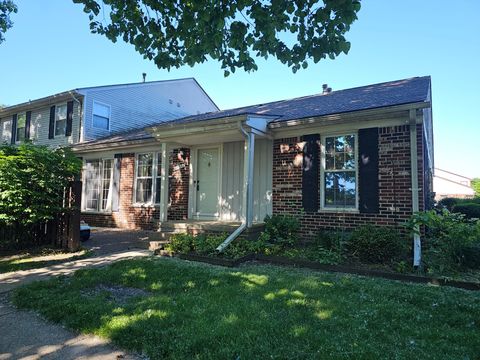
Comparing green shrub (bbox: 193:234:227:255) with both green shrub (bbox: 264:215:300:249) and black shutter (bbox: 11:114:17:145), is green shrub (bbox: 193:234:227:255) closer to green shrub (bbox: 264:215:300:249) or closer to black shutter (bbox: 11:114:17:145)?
green shrub (bbox: 264:215:300:249)

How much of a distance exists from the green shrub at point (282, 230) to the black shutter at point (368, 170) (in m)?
1.55

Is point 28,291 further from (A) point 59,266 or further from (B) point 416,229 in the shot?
(B) point 416,229

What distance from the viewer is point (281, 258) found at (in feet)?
20.4

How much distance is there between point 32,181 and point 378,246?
7208mm

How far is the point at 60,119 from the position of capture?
15.4m

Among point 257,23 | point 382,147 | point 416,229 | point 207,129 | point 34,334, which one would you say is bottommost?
point 34,334

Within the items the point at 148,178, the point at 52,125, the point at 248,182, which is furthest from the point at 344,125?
the point at 52,125

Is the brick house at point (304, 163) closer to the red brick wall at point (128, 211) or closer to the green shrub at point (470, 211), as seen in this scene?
the red brick wall at point (128, 211)

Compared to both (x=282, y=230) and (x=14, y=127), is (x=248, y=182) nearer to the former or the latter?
(x=282, y=230)

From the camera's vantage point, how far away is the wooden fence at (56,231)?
283 inches

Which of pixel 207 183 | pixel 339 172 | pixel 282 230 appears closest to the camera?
pixel 282 230

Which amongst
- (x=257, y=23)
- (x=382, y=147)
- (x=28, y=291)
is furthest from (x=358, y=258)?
(x=28, y=291)

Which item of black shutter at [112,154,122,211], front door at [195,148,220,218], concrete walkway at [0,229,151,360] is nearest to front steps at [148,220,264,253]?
front door at [195,148,220,218]

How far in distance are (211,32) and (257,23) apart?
63 cm
